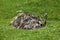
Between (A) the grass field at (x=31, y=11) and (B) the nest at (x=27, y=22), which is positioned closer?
(A) the grass field at (x=31, y=11)

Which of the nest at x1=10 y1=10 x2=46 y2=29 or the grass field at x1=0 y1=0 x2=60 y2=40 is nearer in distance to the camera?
the grass field at x1=0 y1=0 x2=60 y2=40

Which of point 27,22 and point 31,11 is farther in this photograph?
point 31,11

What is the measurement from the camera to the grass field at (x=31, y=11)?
23.6 meters

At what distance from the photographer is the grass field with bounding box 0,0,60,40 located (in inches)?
927

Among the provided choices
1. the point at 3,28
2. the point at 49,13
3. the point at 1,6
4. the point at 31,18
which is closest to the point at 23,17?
the point at 31,18

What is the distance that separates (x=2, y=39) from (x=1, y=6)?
17.4 m

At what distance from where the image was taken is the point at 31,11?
3756 cm

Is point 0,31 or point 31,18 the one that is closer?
point 0,31

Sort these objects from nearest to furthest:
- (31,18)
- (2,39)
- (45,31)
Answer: (2,39) < (45,31) < (31,18)

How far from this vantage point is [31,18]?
2855 centimetres

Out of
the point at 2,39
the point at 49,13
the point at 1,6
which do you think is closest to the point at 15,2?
the point at 1,6

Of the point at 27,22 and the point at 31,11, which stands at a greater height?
the point at 27,22

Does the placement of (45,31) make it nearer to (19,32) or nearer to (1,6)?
(19,32)

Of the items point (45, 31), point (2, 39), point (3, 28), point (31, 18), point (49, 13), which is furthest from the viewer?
point (49, 13)
